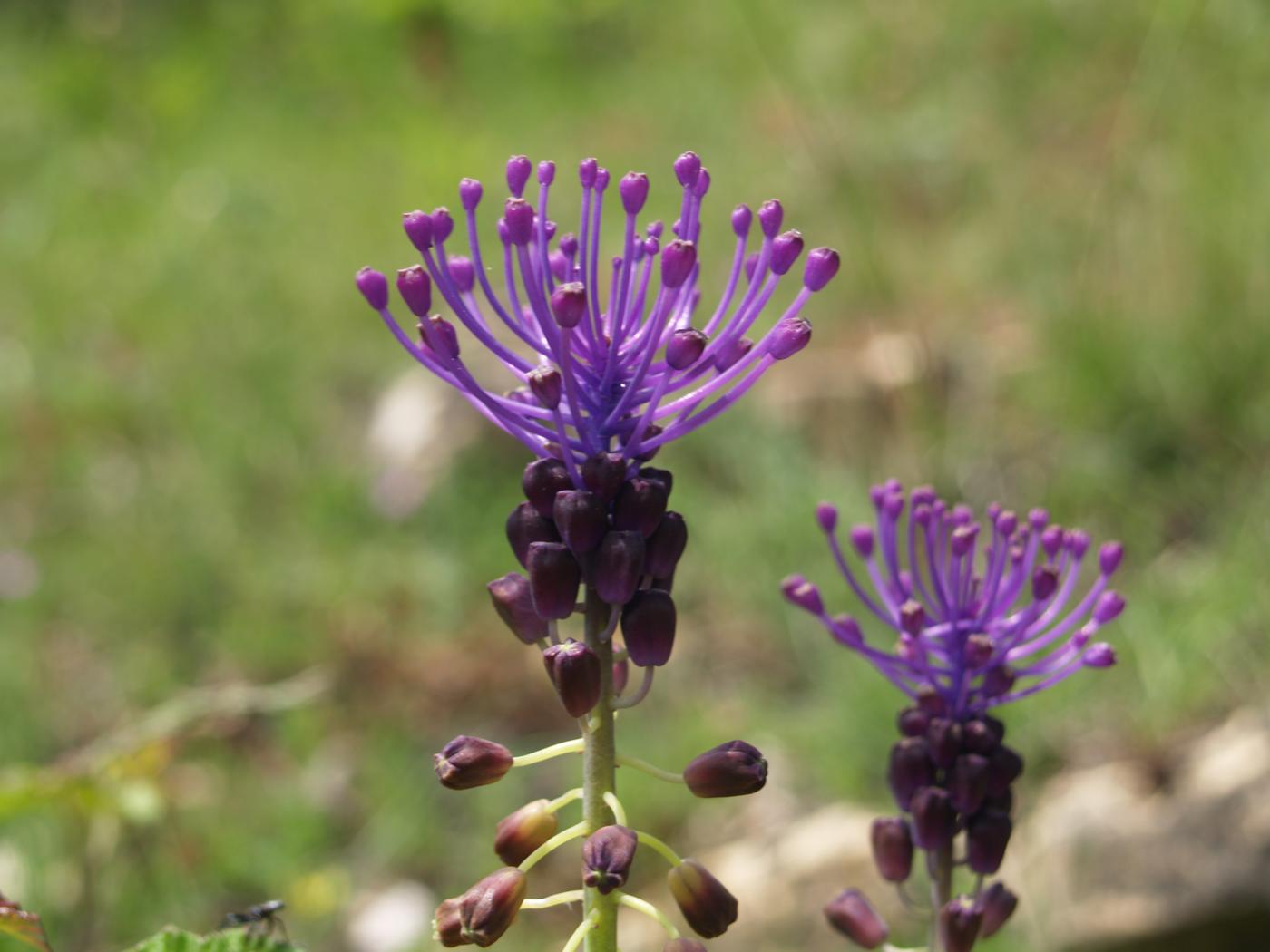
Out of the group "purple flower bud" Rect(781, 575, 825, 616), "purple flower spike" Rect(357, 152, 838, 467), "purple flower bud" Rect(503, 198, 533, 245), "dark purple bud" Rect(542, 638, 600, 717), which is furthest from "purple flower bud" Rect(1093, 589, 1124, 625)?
"purple flower bud" Rect(503, 198, 533, 245)

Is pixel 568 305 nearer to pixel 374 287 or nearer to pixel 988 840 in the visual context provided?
pixel 374 287

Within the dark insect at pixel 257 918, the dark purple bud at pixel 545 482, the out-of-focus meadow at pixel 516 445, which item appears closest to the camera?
the dark purple bud at pixel 545 482

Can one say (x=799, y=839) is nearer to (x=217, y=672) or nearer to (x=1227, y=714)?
(x=1227, y=714)

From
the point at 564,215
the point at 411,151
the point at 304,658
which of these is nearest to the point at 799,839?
the point at 304,658

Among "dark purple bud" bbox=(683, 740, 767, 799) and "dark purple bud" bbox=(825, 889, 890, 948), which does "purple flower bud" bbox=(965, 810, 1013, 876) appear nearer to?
"dark purple bud" bbox=(825, 889, 890, 948)

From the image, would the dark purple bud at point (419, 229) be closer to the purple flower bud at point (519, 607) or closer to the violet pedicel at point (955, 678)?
the purple flower bud at point (519, 607)

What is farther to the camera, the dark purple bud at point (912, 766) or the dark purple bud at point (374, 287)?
the dark purple bud at point (912, 766)

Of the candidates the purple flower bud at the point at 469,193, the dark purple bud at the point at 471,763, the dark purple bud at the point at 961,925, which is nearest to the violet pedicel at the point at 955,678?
the dark purple bud at the point at 961,925

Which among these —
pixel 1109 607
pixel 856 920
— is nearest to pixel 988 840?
pixel 856 920
